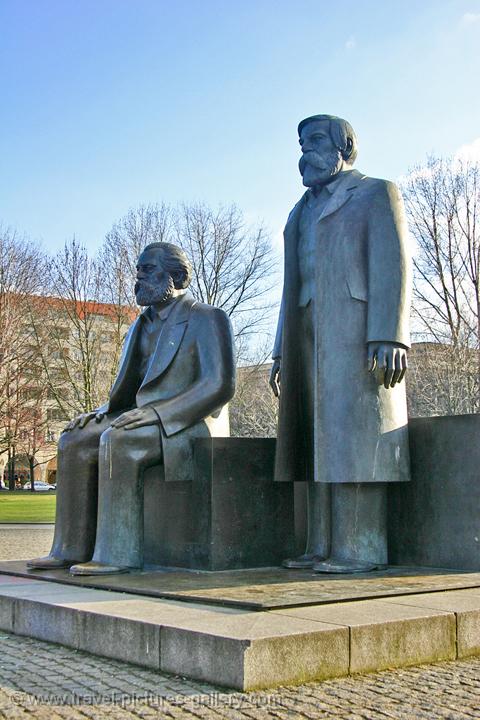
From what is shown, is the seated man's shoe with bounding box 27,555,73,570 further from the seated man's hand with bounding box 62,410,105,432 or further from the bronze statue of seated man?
the seated man's hand with bounding box 62,410,105,432

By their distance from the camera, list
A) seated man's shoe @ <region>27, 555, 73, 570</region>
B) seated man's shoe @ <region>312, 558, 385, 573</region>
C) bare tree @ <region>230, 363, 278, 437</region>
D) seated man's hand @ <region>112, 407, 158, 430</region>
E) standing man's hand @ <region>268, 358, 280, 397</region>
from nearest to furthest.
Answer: seated man's shoe @ <region>312, 558, 385, 573</region>, seated man's hand @ <region>112, 407, 158, 430</region>, seated man's shoe @ <region>27, 555, 73, 570</region>, standing man's hand @ <region>268, 358, 280, 397</region>, bare tree @ <region>230, 363, 278, 437</region>

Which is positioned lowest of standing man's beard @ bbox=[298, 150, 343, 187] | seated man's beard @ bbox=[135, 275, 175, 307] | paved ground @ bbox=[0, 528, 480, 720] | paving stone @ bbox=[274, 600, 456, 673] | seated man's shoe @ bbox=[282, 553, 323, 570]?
paved ground @ bbox=[0, 528, 480, 720]

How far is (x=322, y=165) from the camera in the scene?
714 centimetres

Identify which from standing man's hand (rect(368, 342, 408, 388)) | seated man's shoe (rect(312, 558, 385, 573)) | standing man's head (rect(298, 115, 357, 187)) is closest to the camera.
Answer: seated man's shoe (rect(312, 558, 385, 573))

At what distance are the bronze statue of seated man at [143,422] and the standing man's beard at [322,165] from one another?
4.14 feet

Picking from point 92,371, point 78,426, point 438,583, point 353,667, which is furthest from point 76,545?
point 92,371

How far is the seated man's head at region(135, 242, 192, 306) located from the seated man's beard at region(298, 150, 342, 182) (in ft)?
4.30

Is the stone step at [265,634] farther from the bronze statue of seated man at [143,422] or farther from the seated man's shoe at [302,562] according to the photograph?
the seated man's shoe at [302,562]

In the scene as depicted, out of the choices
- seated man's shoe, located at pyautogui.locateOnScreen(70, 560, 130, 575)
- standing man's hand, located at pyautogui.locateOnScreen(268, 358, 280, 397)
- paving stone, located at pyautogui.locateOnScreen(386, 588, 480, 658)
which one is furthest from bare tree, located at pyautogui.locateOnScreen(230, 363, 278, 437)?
paving stone, located at pyautogui.locateOnScreen(386, 588, 480, 658)

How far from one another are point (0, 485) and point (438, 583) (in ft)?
193

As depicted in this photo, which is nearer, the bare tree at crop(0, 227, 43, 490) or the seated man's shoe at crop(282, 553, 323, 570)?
the seated man's shoe at crop(282, 553, 323, 570)

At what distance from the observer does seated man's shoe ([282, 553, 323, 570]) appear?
22.4ft

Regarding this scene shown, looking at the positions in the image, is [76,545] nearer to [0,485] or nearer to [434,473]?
[434,473]

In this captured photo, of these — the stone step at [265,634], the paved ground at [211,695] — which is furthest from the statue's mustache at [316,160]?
the paved ground at [211,695]
